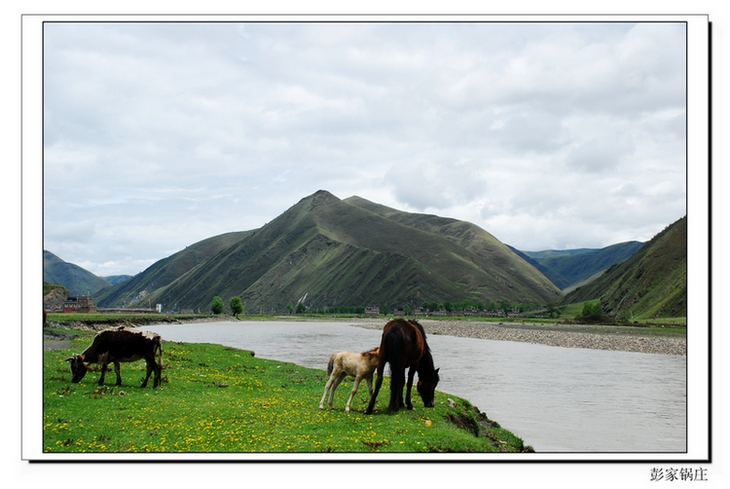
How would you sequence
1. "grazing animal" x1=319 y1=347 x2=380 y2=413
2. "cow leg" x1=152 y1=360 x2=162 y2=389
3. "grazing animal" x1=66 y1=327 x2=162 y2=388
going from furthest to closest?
"cow leg" x1=152 y1=360 x2=162 y2=389
"grazing animal" x1=66 y1=327 x2=162 y2=388
"grazing animal" x1=319 y1=347 x2=380 y2=413

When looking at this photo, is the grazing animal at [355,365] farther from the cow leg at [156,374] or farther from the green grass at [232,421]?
the cow leg at [156,374]

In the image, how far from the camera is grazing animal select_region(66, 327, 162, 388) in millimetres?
20266

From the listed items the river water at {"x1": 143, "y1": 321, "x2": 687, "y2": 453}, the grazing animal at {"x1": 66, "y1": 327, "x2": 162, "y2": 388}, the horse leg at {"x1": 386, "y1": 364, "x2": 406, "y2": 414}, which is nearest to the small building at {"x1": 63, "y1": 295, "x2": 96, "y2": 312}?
the river water at {"x1": 143, "y1": 321, "x2": 687, "y2": 453}

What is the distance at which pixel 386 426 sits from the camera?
1566 centimetres

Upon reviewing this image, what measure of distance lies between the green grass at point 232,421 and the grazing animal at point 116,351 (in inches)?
23.0

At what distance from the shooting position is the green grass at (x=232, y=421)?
1333cm

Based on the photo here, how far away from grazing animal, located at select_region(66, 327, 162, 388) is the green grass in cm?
58

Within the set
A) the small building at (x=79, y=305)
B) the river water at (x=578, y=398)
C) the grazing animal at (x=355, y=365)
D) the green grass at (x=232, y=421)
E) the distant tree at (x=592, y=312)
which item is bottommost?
the distant tree at (x=592, y=312)

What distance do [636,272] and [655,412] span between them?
164 meters

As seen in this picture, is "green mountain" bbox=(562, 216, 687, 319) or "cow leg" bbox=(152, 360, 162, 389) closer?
"cow leg" bbox=(152, 360, 162, 389)

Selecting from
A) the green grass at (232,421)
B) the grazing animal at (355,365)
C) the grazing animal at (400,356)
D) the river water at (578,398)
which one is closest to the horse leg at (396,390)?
the grazing animal at (400,356)

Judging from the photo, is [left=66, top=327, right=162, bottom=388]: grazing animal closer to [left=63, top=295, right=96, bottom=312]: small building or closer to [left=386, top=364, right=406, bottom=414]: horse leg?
[left=386, top=364, right=406, bottom=414]: horse leg

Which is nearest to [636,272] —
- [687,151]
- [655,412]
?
[655,412]
